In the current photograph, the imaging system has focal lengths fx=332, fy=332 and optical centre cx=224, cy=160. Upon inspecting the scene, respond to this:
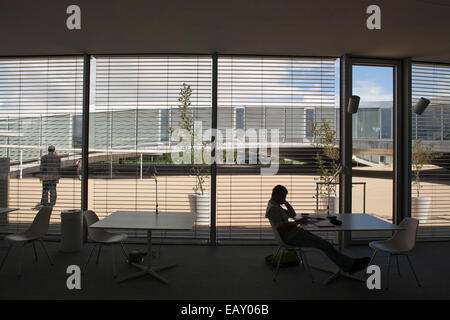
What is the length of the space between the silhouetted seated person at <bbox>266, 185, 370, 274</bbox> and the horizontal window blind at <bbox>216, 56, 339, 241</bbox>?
170 centimetres

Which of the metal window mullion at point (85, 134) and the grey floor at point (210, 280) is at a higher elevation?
the metal window mullion at point (85, 134)

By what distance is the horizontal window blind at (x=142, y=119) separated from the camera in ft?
20.2

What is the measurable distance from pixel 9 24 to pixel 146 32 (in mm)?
1893

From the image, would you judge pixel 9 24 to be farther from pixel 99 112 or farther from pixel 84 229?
pixel 84 229

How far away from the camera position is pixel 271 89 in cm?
618

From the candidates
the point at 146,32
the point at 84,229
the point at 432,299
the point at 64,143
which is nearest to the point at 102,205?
the point at 84,229

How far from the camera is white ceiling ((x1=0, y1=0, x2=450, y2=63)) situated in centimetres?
407

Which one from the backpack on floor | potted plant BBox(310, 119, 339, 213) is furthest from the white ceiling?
the backpack on floor

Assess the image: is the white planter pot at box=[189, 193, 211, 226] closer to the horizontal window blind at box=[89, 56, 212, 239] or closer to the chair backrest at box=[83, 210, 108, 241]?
the horizontal window blind at box=[89, 56, 212, 239]

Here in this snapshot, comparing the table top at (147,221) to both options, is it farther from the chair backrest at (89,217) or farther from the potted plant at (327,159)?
the potted plant at (327,159)

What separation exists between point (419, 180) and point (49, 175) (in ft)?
23.8

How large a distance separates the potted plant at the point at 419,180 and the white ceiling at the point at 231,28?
171 cm

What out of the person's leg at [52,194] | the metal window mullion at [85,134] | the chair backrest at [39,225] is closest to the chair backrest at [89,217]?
the chair backrest at [39,225]

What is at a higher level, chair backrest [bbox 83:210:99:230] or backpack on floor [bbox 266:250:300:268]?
chair backrest [bbox 83:210:99:230]
